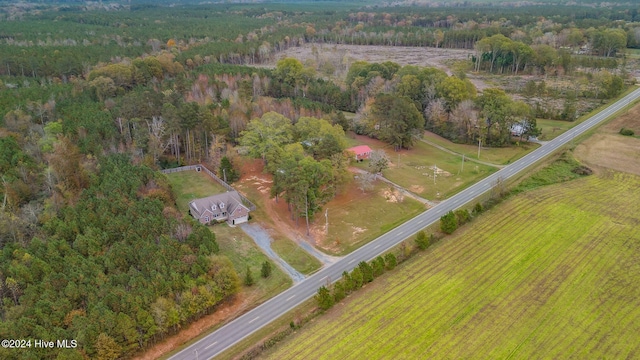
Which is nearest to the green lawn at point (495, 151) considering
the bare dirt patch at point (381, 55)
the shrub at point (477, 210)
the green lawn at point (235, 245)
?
the shrub at point (477, 210)

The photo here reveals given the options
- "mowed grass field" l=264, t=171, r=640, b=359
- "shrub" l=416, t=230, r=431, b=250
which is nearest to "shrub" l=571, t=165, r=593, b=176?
"mowed grass field" l=264, t=171, r=640, b=359

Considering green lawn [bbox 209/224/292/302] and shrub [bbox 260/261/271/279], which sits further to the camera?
shrub [bbox 260/261/271/279]

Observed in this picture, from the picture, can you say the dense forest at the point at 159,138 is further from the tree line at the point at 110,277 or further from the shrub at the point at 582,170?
the shrub at the point at 582,170

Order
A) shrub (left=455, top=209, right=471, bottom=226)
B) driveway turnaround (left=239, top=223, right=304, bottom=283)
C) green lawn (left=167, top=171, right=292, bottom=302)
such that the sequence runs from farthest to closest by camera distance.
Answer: shrub (left=455, top=209, right=471, bottom=226) → driveway turnaround (left=239, top=223, right=304, bottom=283) → green lawn (left=167, top=171, right=292, bottom=302)

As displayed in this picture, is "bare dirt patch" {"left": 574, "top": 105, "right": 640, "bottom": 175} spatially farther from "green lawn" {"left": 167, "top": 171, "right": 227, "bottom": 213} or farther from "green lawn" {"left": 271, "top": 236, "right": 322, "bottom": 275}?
"green lawn" {"left": 167, "top": 171, "right": 227, "bottom": 213}

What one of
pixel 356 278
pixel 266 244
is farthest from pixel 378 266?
pixel 266 244

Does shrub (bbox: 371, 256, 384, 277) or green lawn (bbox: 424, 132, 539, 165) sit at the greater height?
green lawn (bbox: 424, 132, 539, 165)

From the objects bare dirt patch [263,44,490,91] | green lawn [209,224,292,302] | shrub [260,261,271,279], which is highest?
bare dirt patch [263,44,490,91]

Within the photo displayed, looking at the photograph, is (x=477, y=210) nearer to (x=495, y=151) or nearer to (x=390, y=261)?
(x=390, y=261)
